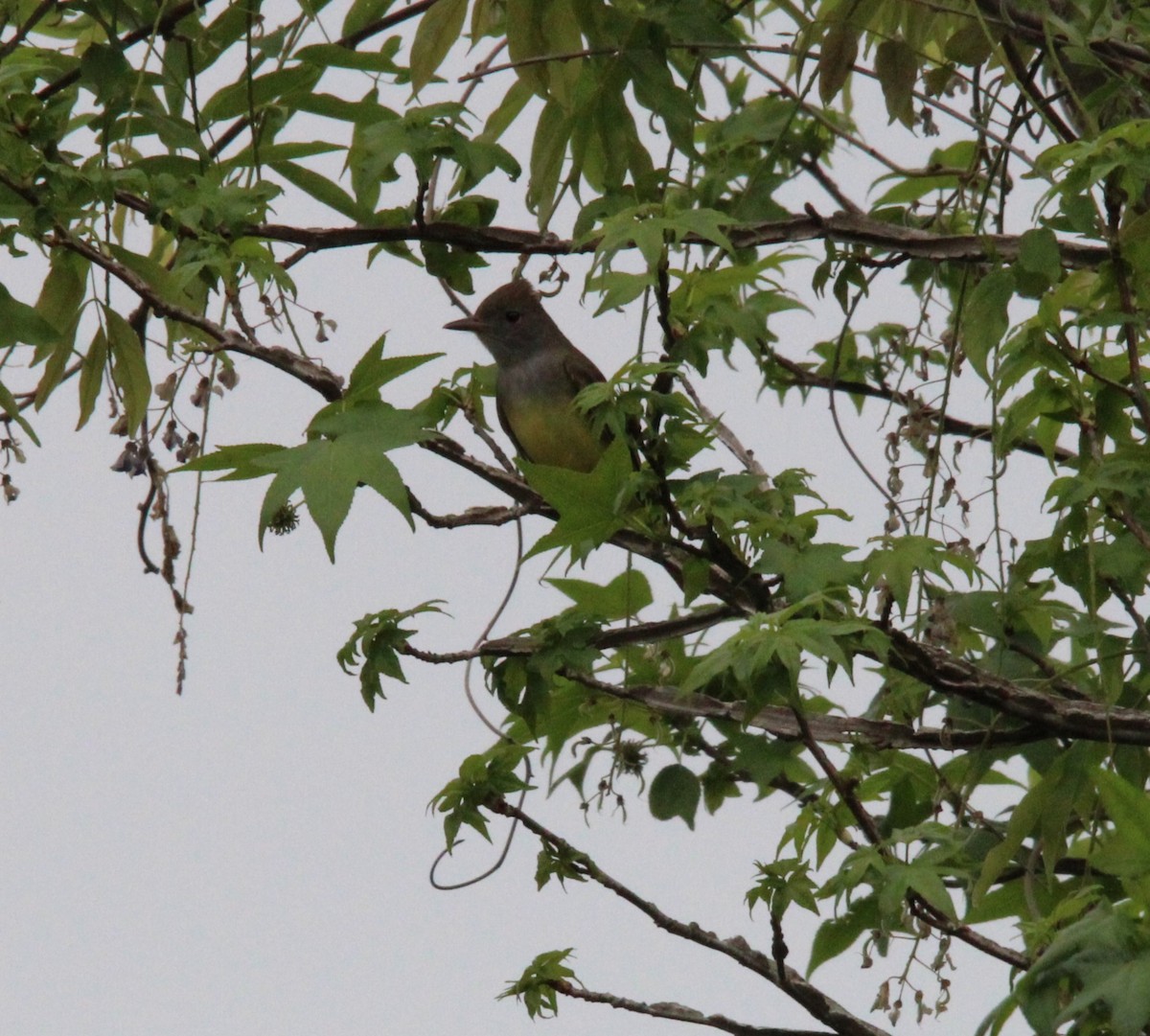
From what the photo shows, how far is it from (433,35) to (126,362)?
1.11 meters

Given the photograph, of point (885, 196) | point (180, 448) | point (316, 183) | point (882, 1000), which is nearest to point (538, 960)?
point (882, 1000)

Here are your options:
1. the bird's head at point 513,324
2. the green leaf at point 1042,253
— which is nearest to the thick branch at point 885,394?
the green leaf at point 1042,253

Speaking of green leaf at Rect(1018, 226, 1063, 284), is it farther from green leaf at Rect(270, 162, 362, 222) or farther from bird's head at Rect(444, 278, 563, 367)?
bird's head at Rect(444, 278, 563, 367)

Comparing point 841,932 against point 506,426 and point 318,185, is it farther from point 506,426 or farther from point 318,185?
point 506,426

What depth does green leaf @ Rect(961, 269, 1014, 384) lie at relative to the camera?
131 inches

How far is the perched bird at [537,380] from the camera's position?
541 centimetres

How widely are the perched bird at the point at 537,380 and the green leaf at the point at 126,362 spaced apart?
4.67ft

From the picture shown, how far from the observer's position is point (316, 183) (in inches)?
156

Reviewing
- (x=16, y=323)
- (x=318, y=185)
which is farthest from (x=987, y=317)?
(x=16, y=323)

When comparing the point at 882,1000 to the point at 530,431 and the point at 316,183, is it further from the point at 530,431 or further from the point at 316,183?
the point at 530,431

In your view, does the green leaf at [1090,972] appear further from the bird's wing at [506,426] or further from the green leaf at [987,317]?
the bird's wing at [506,426]

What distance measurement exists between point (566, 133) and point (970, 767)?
169cm

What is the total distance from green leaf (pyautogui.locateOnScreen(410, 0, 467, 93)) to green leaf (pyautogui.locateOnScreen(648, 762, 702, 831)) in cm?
178

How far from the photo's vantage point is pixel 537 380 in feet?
18.5
